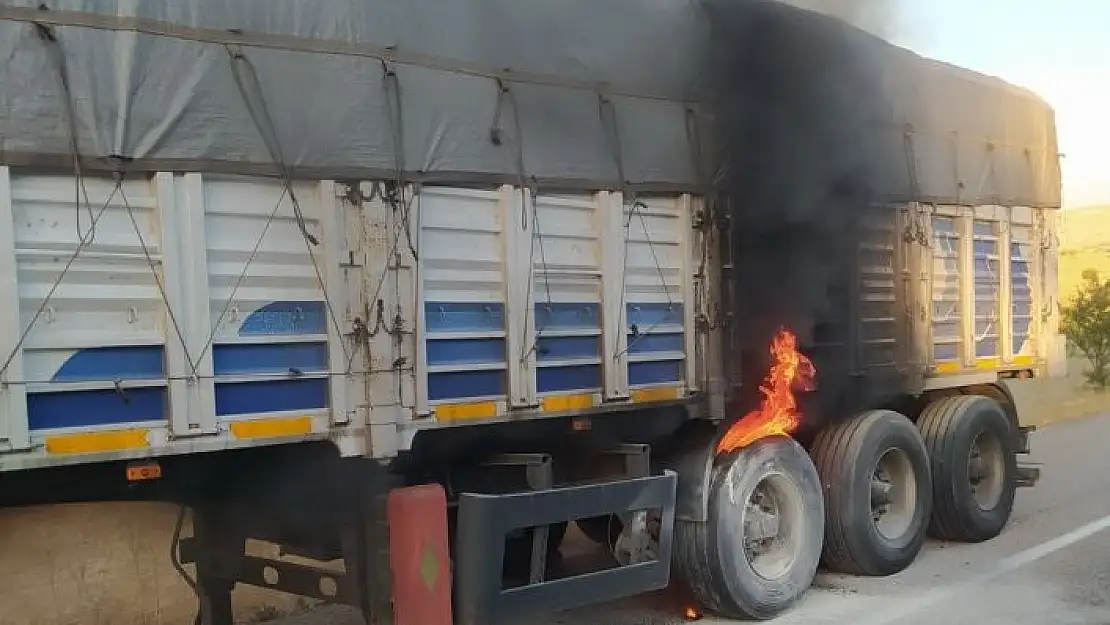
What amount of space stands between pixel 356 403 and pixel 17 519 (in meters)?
2.13

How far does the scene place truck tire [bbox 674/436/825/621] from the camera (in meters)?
6.16

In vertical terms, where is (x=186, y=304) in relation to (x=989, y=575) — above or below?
above

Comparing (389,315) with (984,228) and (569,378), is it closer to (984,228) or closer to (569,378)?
(569,378)

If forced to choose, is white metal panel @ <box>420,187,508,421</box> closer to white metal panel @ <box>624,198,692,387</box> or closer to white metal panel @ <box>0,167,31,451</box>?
white metal panel @ <box>624,198,692,387</box>

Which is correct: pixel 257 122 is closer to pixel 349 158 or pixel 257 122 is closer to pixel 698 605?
pixel 349 158

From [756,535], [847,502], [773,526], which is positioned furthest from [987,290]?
[756,535]

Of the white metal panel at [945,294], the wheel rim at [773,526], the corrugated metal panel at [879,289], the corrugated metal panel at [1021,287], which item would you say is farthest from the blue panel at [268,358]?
the corrugated metal panel at [1021,287]

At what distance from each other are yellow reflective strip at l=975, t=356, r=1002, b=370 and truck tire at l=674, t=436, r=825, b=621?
2.49m

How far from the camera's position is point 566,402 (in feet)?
18.0

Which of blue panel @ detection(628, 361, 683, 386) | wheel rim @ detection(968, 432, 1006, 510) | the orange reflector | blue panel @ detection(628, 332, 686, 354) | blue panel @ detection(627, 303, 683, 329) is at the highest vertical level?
blue panel @ detection(627, 303, 683, 329)

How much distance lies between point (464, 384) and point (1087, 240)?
69.5 metres

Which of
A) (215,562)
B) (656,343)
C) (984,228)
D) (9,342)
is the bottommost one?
(215,562)

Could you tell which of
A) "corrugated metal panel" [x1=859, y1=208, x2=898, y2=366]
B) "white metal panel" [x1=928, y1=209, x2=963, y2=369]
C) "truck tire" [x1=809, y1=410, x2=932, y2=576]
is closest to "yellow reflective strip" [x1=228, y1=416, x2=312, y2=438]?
"truck tire" [x1=809, y1=410, x2=932, y2=576]

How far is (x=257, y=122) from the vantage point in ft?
14.3
